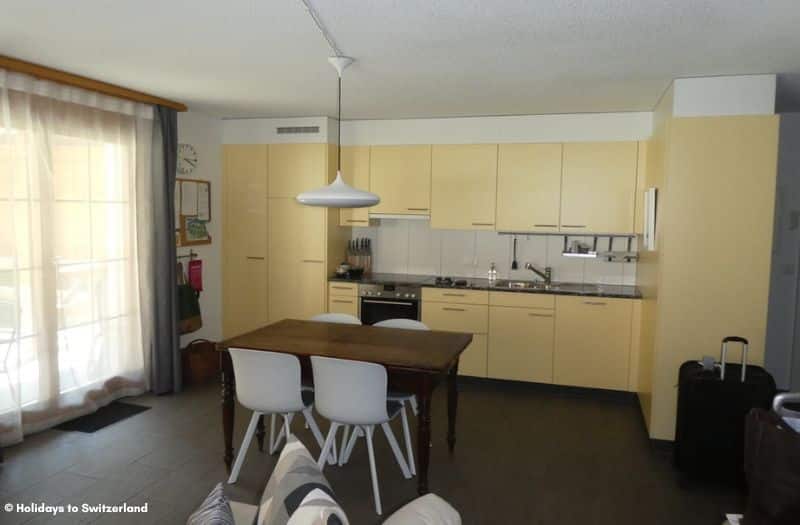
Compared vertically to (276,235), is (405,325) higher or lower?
lower

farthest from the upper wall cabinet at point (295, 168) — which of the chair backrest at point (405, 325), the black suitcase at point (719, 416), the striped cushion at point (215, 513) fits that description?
the striped cushion at point (215, 513)

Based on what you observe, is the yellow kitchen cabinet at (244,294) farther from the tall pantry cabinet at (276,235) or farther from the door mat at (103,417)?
the door mat at (103,417)

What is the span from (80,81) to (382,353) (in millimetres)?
2847

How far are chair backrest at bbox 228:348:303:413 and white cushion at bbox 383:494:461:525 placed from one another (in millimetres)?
1727

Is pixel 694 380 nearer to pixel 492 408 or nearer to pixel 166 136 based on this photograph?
pixel 492 408

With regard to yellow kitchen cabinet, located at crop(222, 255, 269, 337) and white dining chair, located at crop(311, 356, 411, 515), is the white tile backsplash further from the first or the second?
white dining chair, located at crop(311, 356, 411, 515)

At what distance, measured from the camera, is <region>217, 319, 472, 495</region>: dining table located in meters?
3.03

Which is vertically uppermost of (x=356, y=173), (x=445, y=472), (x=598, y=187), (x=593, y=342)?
(x=356, y=173)

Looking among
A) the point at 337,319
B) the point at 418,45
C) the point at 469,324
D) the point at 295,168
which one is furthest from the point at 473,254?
the point at 418,45

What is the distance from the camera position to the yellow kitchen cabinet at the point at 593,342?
484 centimetres

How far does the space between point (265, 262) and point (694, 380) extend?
393 centimetres

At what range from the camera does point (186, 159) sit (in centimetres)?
535

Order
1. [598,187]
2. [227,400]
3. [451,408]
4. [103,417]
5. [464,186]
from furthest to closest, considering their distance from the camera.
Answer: [464,186] → [598,187] → [103,417] → [451,408] → [227,400]

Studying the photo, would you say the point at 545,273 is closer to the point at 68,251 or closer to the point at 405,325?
the point at 405,325
